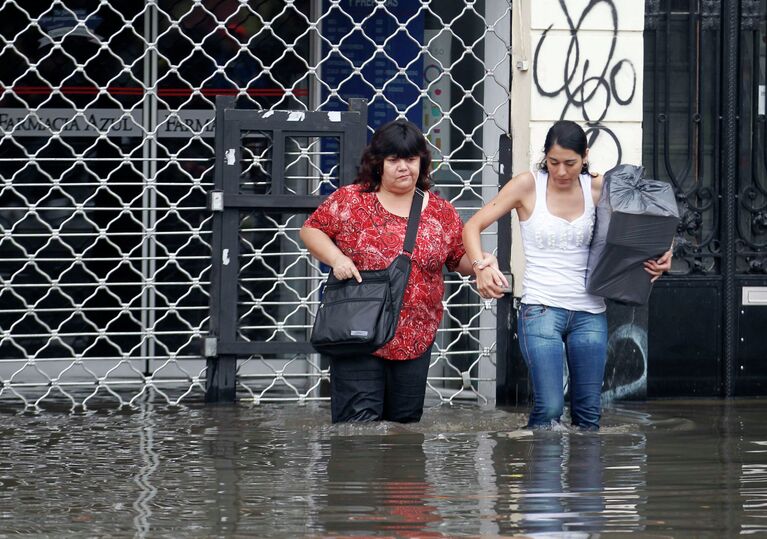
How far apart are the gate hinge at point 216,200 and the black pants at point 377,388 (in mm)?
1620

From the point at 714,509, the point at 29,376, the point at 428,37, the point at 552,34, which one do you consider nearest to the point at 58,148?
the point at 29,376

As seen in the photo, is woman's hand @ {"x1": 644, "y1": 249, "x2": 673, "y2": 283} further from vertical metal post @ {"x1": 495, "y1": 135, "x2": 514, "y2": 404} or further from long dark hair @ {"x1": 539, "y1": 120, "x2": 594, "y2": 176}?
vertical metal post @ {"x1": 495, "y1": 135, "x2": 514, "y2": 404}

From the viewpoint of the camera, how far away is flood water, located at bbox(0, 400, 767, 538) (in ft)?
14.2

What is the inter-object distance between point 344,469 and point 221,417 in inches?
71.3

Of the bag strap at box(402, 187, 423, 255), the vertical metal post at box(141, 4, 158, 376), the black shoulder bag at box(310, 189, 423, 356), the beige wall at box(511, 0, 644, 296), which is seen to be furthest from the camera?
the vertical metal post at box(141, 4, 158, 376)

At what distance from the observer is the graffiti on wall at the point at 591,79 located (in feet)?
24.1

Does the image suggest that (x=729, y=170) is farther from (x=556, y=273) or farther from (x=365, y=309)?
(x=365, y=309)

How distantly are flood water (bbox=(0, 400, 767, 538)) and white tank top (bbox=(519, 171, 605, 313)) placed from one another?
59cm

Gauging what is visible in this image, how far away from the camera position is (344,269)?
555 cm

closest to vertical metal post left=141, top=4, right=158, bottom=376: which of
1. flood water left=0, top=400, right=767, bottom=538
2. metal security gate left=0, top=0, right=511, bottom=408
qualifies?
metal security gate left=0, top=0, right=511, bottom=408

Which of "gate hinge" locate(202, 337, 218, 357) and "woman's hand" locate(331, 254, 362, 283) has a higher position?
"woman's hand" locate(331, 254, 362, 283)

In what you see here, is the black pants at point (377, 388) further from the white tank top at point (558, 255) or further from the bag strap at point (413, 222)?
the white tank top at point (558, 255)

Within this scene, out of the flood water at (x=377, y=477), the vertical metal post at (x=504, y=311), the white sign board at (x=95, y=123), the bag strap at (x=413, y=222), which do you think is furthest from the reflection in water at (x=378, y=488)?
the white sign board at (x=95, y=123)

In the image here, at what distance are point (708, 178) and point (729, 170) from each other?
0.13m
